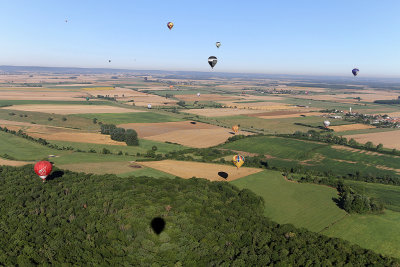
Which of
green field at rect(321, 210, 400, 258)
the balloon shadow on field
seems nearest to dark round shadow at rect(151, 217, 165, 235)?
green field at rect(321, 210, 400, 258)

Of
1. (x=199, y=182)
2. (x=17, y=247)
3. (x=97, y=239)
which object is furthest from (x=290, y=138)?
(x=17, y=247)

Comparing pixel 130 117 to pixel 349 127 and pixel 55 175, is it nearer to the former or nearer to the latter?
pixel 55 175

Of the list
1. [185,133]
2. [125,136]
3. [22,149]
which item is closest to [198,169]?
[125,136]

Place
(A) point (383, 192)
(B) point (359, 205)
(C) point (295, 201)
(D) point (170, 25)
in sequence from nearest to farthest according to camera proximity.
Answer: (B) point (359, 205) < (C) point (295, 201) < (A) point (383, 192) < (D) point (170, 25)

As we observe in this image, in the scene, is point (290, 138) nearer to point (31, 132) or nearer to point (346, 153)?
point (346, 153)

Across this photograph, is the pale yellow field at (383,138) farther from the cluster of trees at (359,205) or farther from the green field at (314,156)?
the cluster of trees at (359,205)

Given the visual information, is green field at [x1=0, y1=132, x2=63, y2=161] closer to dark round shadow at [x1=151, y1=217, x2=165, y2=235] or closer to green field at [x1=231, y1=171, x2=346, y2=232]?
dark round shadow at [x1=151, y1=217, x2=165, y2=235]
